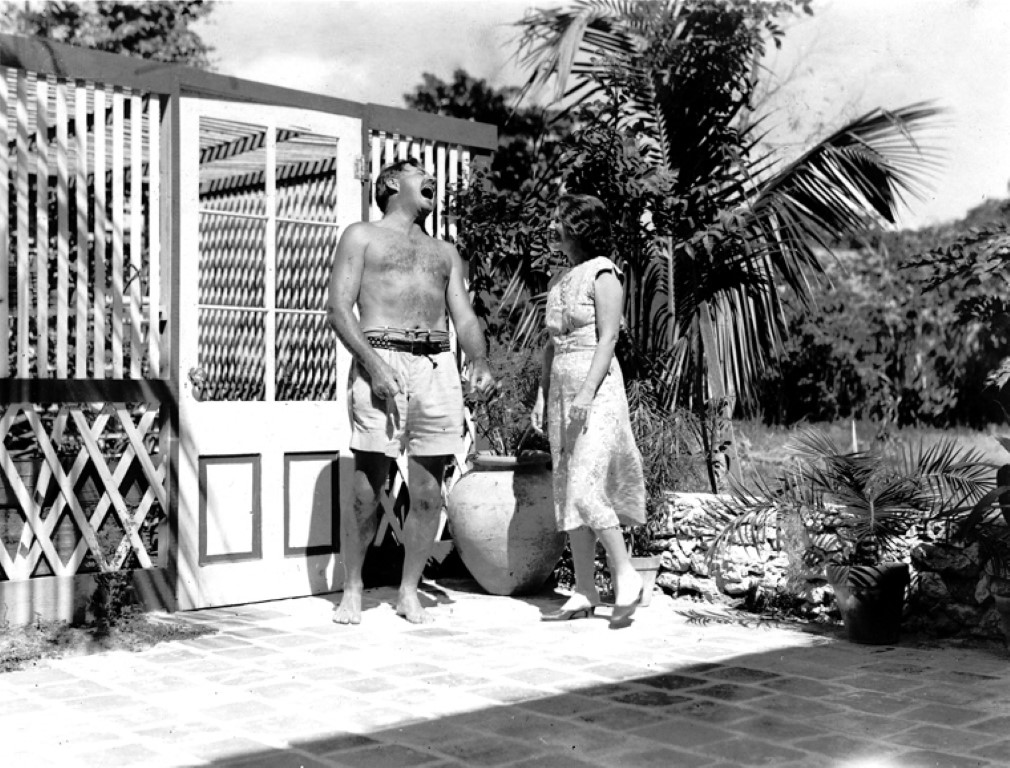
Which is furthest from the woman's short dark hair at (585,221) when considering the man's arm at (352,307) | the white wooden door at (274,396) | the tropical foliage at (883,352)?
the tropical foliage at (883,352)

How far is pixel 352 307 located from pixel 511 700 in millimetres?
2098

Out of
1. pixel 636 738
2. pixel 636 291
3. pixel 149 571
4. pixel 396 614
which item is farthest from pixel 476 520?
pixel 636 738

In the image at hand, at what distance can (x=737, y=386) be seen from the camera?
788 cm

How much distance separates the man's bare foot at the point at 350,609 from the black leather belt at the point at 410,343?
1.09 meters

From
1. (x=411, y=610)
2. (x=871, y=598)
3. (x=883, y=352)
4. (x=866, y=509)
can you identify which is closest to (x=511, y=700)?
(x=411, y=610)

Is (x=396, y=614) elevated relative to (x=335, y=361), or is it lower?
lower

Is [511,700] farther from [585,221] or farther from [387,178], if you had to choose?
[387,178]

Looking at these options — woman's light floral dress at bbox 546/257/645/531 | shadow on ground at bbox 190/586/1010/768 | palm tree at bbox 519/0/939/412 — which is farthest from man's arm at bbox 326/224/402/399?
palm tree at bbox 519/0/939/412

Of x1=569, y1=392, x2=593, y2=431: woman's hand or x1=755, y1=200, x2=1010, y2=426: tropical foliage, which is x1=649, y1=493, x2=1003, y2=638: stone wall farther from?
x1=755, y1=200, x2=1010, y2=426: tropical foliage

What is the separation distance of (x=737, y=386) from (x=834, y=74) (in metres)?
6.11

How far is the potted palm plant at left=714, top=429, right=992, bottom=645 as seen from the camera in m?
4.91

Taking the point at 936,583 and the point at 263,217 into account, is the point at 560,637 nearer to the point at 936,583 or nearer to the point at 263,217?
the point at 936,583

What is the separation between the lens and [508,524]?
596 centimetres

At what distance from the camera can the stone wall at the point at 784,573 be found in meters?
5.00
